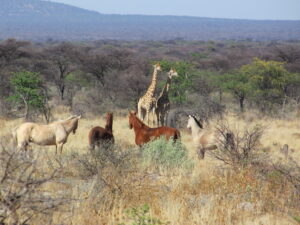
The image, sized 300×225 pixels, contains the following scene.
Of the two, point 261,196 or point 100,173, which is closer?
point 261,196

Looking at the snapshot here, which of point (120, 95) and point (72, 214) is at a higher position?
point (72, 214)

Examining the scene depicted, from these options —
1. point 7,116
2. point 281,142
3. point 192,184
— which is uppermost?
point 192,184

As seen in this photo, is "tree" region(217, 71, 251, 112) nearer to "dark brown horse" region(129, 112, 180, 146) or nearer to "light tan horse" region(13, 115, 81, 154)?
"dark brown horse" region(129, 112, 180, 146)

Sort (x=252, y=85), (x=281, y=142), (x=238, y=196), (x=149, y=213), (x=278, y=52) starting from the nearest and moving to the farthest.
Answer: (x=149, y=213)
(x=238, y=196)
(x=281, y=142)
(x=252, y=85)
(x=278, y=52)

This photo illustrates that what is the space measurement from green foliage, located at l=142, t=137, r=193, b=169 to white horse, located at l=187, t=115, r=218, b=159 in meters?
1.06

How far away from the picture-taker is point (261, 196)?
634 cm

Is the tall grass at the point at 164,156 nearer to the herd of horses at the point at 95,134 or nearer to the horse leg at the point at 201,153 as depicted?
the herd of horses at the point at 95,134

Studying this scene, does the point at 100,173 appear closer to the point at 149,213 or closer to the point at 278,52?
the point at 149,213

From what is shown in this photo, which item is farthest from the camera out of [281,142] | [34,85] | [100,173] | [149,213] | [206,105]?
[206,105]

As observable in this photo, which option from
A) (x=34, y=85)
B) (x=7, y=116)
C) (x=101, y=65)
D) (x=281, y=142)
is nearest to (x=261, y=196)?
(x=281, y=142)

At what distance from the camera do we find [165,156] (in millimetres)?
8516

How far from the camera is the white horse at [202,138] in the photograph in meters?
9.86

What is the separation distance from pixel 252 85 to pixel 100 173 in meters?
16.1

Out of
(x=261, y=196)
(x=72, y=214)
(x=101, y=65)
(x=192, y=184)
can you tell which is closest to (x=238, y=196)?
(x=261, y=196)
